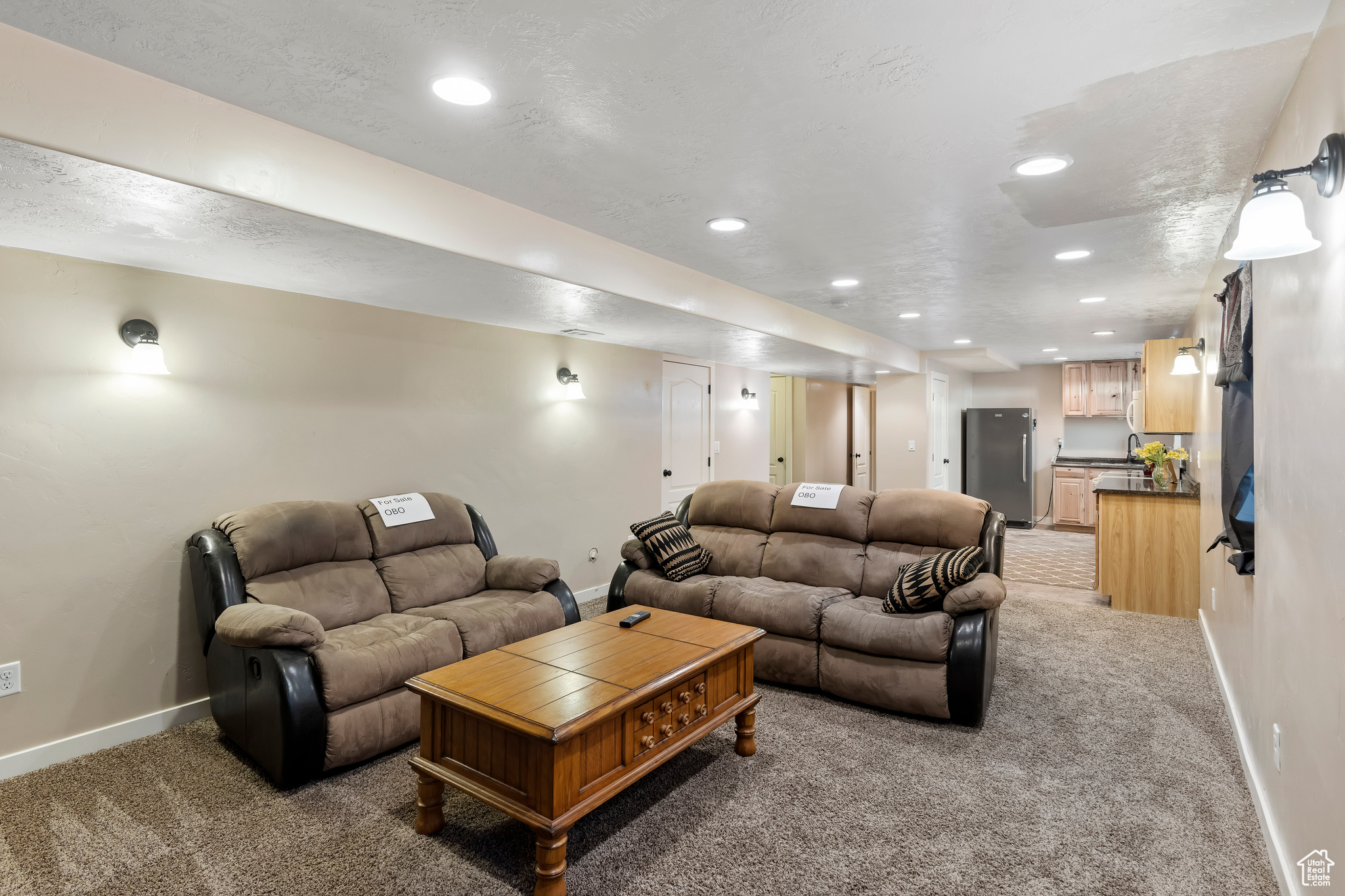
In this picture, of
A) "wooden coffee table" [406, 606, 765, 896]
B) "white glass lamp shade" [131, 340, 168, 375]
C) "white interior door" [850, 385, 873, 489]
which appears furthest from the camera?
"white interior door" [850, 385, 873, 489]

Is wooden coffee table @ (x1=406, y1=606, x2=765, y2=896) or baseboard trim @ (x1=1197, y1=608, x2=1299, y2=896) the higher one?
wooden coffee table @ (x1=406, y1=606, x2=765, y2=896)

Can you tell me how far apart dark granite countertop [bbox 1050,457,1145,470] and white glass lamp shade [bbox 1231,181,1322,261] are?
819cm

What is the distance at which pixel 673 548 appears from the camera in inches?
163

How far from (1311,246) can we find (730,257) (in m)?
2.46

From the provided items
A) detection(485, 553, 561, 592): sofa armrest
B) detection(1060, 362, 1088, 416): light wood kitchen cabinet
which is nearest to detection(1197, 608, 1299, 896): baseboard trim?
detection(485, 553, 561, 592): sofa armrest

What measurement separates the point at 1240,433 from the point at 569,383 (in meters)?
3.89

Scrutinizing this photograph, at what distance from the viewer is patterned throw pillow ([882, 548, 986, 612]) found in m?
3.17

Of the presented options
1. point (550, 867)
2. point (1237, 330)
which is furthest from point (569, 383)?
point (1237, 330)

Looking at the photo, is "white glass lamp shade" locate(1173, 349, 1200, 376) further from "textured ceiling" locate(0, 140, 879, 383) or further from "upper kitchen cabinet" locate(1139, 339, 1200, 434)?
"textured ceiling" locate(0, 140, 879, 383)

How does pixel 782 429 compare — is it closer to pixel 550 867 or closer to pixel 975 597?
pixel 975 597

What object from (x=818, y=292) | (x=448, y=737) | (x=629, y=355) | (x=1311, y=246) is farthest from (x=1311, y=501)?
(x=629, y=355)

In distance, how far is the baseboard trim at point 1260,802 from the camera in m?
1.89

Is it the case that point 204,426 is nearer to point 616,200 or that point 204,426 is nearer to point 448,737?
point 448,737

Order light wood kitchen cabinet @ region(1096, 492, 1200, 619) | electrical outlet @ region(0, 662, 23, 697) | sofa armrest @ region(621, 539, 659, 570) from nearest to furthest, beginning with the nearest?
electrical outlet @ region(0, 662, 23, 697)
sofa armrest @ region(621, 539, 659, 570)
light wood kitchen cabinet @ region(1096, 492, 1200, 619)
